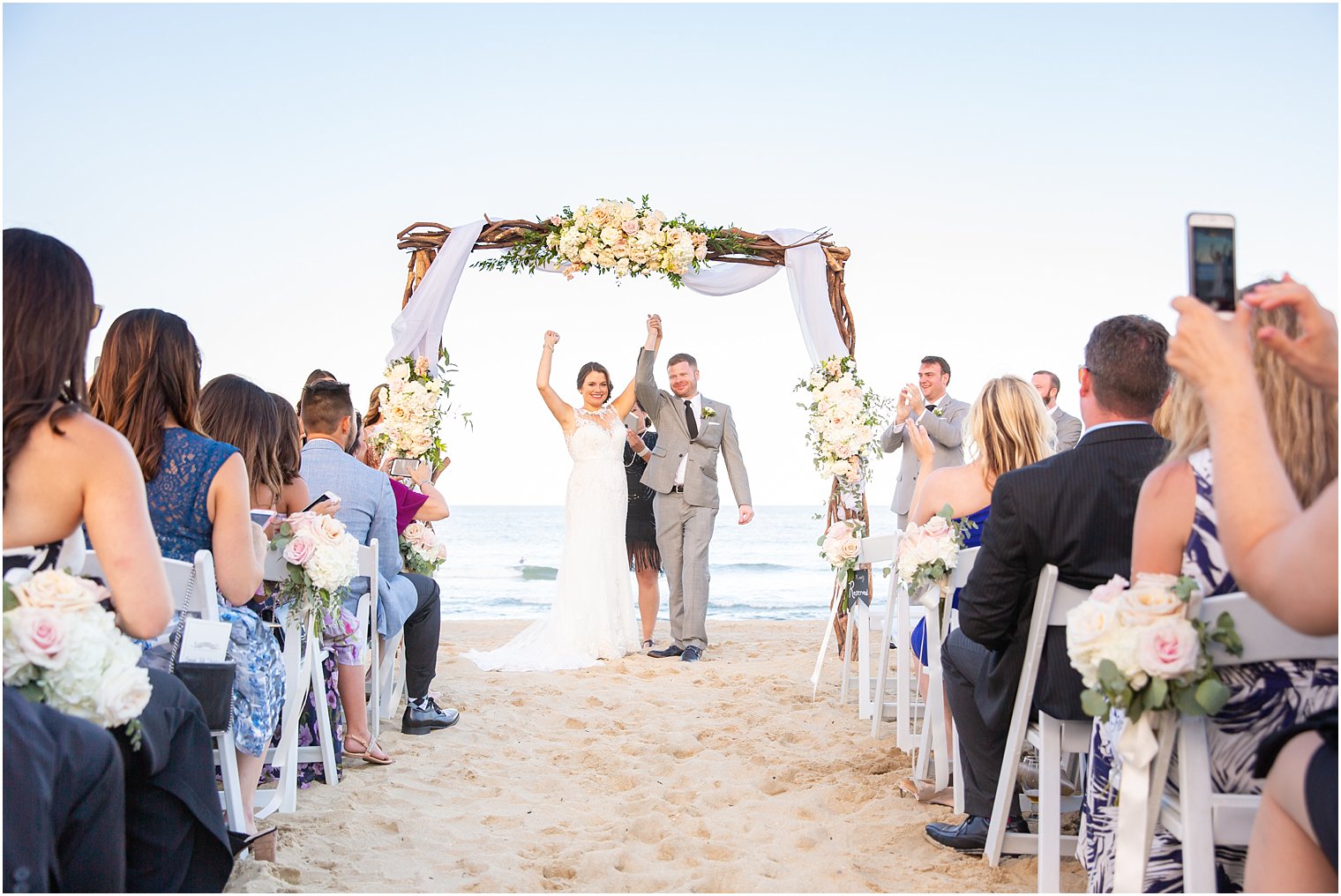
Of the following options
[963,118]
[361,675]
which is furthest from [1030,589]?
[963,118]

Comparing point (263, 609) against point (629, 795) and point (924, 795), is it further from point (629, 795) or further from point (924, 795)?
point (924, 795)

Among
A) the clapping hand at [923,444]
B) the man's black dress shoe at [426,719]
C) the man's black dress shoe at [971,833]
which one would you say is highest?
the clapping hand at [923,444]

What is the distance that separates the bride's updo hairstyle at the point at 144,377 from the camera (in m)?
2.79

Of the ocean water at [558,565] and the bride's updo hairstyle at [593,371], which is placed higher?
the bride's updo hairstyle at [593,371]

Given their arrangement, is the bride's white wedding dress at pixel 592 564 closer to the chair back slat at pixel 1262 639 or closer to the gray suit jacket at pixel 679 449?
the gray suit jacket at pixel 679 449

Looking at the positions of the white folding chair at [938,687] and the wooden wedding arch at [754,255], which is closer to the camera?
the white folding chair at [938,687]

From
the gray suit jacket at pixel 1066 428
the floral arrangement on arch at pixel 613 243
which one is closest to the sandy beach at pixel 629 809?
the floral arrangement on arch at pixel 613 243

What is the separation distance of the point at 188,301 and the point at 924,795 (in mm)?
16614

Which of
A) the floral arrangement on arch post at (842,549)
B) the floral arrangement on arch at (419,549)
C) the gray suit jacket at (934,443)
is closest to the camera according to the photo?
the floral arrangement on arch at (419,549)

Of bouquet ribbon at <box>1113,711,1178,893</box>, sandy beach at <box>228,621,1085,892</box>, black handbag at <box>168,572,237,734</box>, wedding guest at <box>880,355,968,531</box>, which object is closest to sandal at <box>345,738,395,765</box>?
sandy beach at <box>228,621,1085,892</box>

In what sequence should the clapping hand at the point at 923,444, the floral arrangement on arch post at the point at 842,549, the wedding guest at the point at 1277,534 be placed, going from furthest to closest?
1. the floral arrangement on arch post at the point at 842,549
2. the clapping hand at the point at 923,444
3. the wedding guest at the point at 1277,534

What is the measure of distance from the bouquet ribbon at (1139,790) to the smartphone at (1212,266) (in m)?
0.81

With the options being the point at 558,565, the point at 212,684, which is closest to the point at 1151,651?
the point at 212,684

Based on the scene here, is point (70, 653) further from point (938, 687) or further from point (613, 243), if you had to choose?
point (613, 243)
